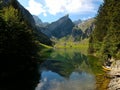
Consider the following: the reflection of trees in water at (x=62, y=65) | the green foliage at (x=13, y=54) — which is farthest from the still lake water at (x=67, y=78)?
the green foliage at (x=13, y=54)

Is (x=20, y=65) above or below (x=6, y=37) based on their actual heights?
below

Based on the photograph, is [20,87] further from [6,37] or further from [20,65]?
[20,65]

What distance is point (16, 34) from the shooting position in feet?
224

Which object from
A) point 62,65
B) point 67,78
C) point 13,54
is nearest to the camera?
point 13,54

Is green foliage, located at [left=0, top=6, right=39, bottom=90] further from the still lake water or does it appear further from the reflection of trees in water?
the reflection of trees in water

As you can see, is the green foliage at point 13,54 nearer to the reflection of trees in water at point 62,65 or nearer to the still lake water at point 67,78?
the still lake water at point 67,78

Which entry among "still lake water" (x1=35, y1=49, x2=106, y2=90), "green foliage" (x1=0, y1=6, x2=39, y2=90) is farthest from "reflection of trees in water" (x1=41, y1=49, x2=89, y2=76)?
"green foliage" (x1=0, y1=6, x2=39, y2=90)

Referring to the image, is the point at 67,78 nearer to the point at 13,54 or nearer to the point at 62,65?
the point at 13,54

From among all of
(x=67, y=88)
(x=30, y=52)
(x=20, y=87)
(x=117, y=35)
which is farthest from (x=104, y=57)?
(x=20, y=87)

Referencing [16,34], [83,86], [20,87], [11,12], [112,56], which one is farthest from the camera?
[112,56]

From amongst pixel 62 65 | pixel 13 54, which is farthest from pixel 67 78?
pixel 62 65

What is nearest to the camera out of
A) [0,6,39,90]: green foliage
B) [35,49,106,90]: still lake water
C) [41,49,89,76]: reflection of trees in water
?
[0,6,39,90]: green foliage

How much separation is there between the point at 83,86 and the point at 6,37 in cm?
2015

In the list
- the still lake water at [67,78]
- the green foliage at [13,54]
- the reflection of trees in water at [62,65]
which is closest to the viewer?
the green foliage at [13,54]
